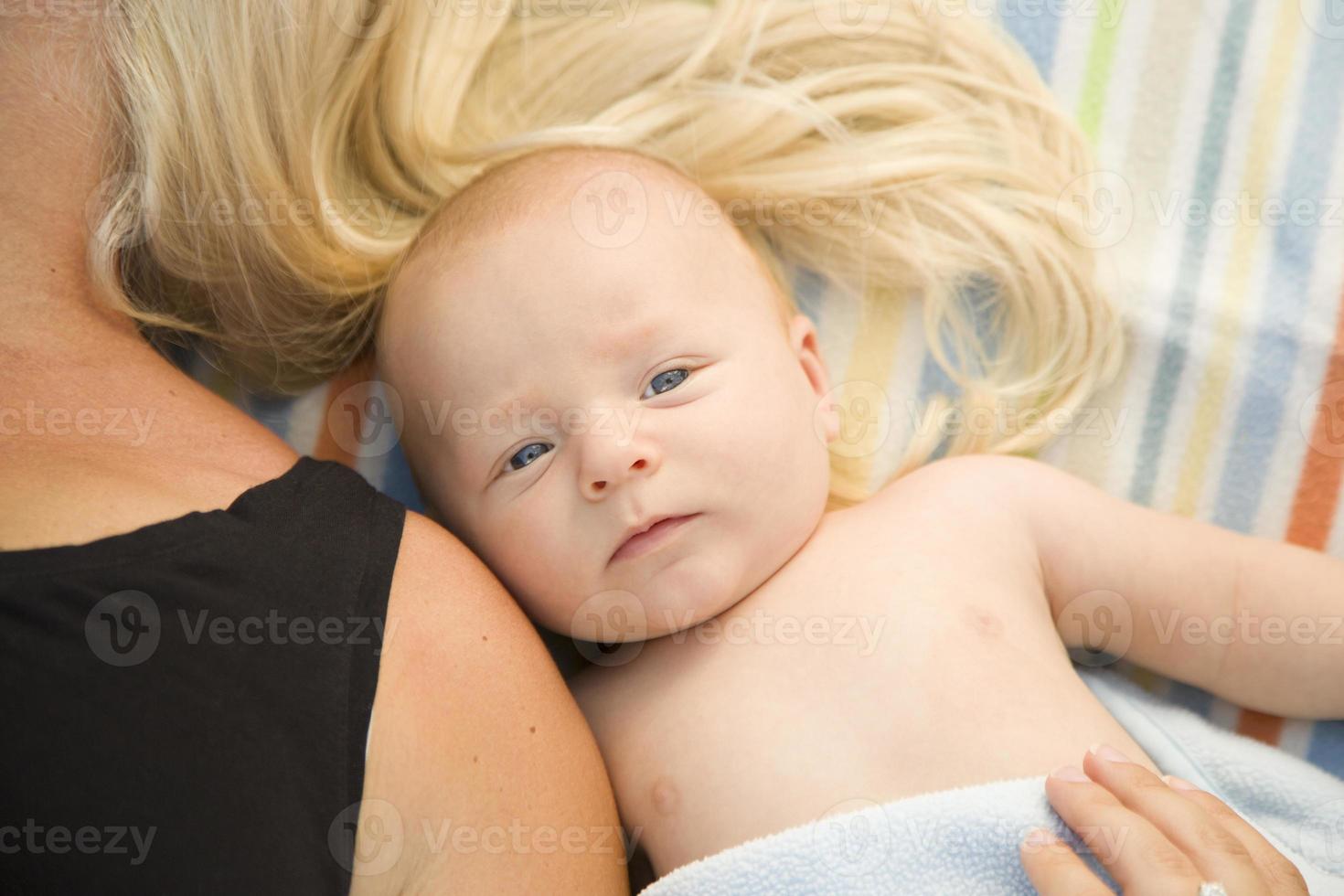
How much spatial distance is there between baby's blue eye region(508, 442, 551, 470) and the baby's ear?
36 centimetres

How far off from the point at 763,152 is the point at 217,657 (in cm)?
102

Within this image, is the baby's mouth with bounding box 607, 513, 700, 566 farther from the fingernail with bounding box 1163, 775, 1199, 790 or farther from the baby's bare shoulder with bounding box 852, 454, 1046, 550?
the fingernail with bounding box 1163, 775, 1199, 790

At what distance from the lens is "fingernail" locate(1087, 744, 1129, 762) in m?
1.15

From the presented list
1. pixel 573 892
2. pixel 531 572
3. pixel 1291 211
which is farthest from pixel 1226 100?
pixel 573 892

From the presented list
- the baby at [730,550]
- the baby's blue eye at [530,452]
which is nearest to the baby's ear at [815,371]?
the baby at [730,550]

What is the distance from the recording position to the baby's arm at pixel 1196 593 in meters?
1.32

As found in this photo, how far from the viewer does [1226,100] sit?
154cm

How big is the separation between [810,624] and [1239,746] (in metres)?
0.60

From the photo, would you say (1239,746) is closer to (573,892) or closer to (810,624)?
(810,624)

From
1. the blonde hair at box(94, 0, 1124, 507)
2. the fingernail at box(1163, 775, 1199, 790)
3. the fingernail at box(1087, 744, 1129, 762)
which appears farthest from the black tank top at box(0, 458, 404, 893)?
the fingernail at box(1163, 775, 1199, 790)

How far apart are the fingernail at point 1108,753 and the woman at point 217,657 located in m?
0.53

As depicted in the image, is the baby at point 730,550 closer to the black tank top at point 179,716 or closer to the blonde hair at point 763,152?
the blonde hair at point 763,152

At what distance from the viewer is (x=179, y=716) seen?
2.92ft

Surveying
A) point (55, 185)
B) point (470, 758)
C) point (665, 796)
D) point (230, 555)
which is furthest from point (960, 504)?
point (55, 185)
